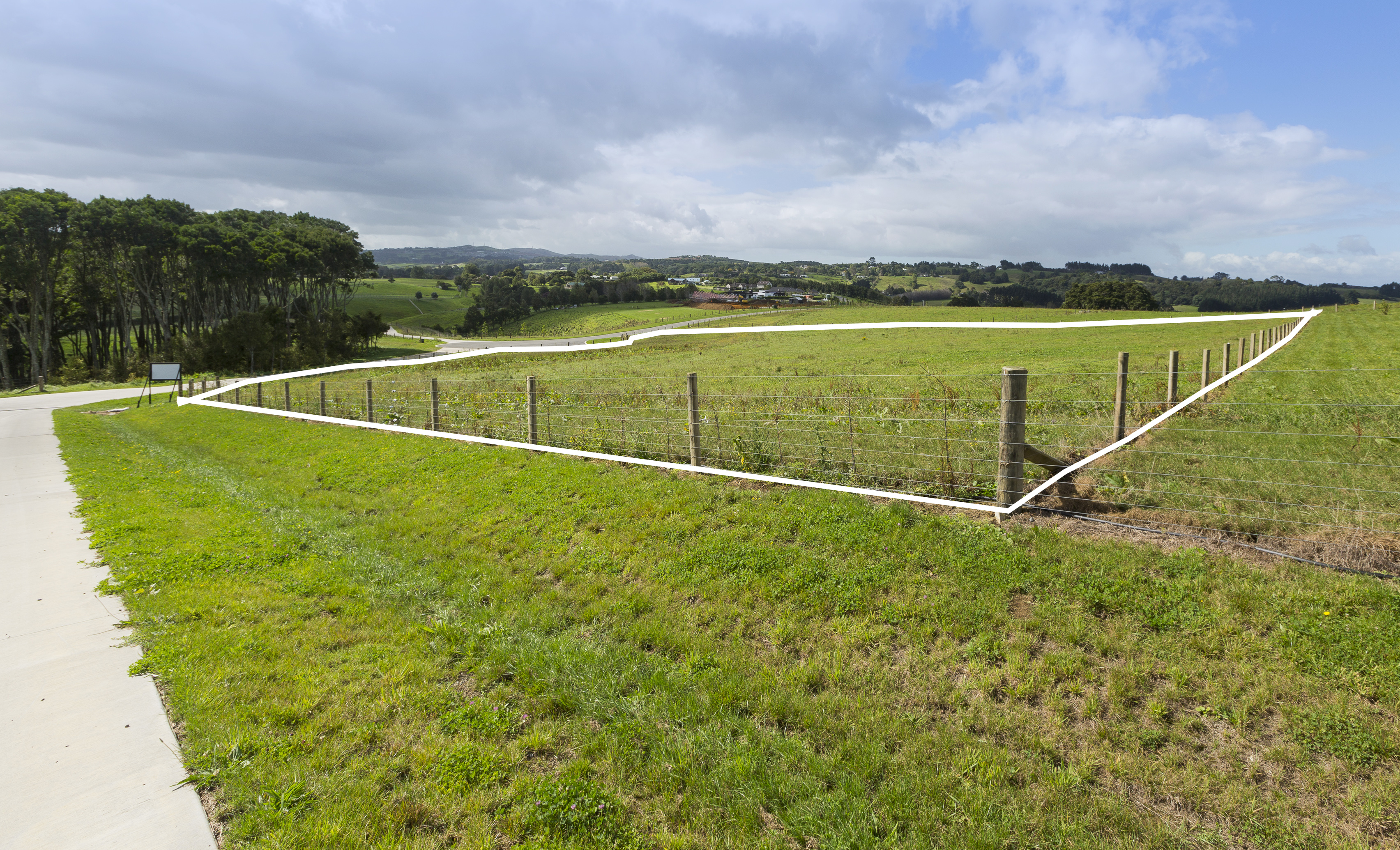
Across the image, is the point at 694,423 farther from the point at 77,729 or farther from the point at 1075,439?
Result: the point at 77,729

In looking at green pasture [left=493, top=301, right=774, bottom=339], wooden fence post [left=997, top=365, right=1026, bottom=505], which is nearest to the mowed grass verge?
wooden fence post [left=997, top=365, right=1026, bottom=505]

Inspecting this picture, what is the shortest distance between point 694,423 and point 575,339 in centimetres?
5337

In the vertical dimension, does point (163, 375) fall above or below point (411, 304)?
below

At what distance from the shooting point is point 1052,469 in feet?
22.0

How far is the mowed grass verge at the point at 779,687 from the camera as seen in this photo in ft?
10.1

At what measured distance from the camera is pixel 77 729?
3852mm

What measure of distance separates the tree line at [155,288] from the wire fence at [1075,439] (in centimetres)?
4736

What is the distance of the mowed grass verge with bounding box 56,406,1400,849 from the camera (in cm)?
309

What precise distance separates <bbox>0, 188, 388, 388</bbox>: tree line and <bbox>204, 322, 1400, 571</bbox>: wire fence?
4736cm

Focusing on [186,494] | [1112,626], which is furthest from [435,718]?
[186,494]

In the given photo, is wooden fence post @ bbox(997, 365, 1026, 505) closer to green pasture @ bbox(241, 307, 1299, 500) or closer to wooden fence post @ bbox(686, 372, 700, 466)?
green pasture @ bbox(241, 307, 1299, 500)

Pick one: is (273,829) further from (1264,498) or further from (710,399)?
(710,399)

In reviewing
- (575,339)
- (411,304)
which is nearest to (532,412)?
(575,339)

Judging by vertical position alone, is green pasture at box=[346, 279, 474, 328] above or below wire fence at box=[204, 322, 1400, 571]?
above
